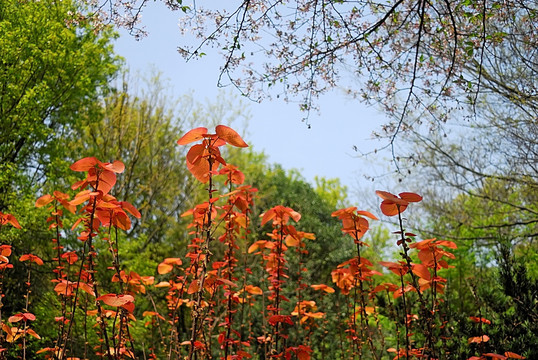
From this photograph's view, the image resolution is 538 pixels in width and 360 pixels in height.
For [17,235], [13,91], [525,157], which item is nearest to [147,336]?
[17,235]

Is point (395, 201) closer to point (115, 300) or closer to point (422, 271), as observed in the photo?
point (422, 271)

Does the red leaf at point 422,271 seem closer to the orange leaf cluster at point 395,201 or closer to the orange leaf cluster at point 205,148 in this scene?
the orange leaf cluster at point 395,201

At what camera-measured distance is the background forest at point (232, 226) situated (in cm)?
195

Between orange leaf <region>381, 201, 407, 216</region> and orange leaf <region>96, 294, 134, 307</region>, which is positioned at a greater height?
orange leaf <region>381, 201, 407, 216</region>

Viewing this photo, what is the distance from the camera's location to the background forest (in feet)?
6.39

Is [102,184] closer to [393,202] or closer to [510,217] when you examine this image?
[393,202]

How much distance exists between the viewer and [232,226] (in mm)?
2408

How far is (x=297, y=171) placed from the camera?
1647 centimetres

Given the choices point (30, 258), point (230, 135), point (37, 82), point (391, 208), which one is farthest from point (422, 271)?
point (37, 82)

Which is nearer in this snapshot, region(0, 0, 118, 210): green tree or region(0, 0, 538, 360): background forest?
region(0, 0, 538, 360): background forest

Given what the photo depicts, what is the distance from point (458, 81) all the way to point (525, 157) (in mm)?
4176

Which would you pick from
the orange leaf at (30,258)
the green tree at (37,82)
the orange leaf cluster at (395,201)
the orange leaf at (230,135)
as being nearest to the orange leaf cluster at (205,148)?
the orange leaf at (230,135)

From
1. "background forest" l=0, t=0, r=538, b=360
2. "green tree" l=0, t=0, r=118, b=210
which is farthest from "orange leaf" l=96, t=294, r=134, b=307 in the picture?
"green tree" l=0, t=0, r=118, b=210

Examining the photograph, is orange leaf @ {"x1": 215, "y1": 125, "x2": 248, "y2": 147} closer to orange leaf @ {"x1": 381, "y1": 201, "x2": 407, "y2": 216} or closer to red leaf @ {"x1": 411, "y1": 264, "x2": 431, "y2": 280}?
orange leaf @ {"x1": 381, "y1": 201, "x2": 407, "y2": 216}
